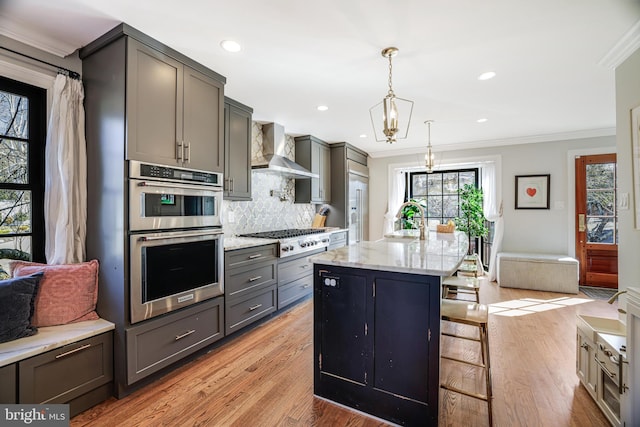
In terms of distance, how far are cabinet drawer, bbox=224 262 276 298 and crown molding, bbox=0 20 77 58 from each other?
2020 millimetres

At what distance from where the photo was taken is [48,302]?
1.79 meters

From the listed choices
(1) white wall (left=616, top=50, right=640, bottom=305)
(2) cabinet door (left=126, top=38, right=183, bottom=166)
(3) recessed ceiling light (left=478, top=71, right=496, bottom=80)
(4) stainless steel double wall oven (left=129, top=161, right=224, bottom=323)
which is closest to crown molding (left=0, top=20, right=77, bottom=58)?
(2) cabinet door (left=126, top=38, right=183, bottom=166)

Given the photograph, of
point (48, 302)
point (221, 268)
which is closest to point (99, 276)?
point (48, 302)

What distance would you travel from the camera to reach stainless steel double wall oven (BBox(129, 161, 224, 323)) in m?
1.92

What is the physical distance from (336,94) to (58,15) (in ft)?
7.03

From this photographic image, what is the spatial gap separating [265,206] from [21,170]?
2448 millimetres

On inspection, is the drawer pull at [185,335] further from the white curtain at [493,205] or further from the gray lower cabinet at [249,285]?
the white curtain at [493,205]

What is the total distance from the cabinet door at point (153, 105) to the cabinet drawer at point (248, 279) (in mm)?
1139

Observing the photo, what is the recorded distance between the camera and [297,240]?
355 centimetres

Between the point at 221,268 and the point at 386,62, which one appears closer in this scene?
the point at 386,62

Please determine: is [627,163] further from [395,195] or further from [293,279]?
[395,195]

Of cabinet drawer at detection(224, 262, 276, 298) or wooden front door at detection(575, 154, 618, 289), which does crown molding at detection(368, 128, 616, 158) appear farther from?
cabinet drawer at detection(224, 262, 276, 298)

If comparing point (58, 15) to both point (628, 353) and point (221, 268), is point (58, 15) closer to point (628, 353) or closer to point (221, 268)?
point (221, 268)

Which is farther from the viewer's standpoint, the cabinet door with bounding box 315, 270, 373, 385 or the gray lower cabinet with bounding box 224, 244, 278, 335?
the gray lower cabinet with bounding box 224, 244, 278, 335
